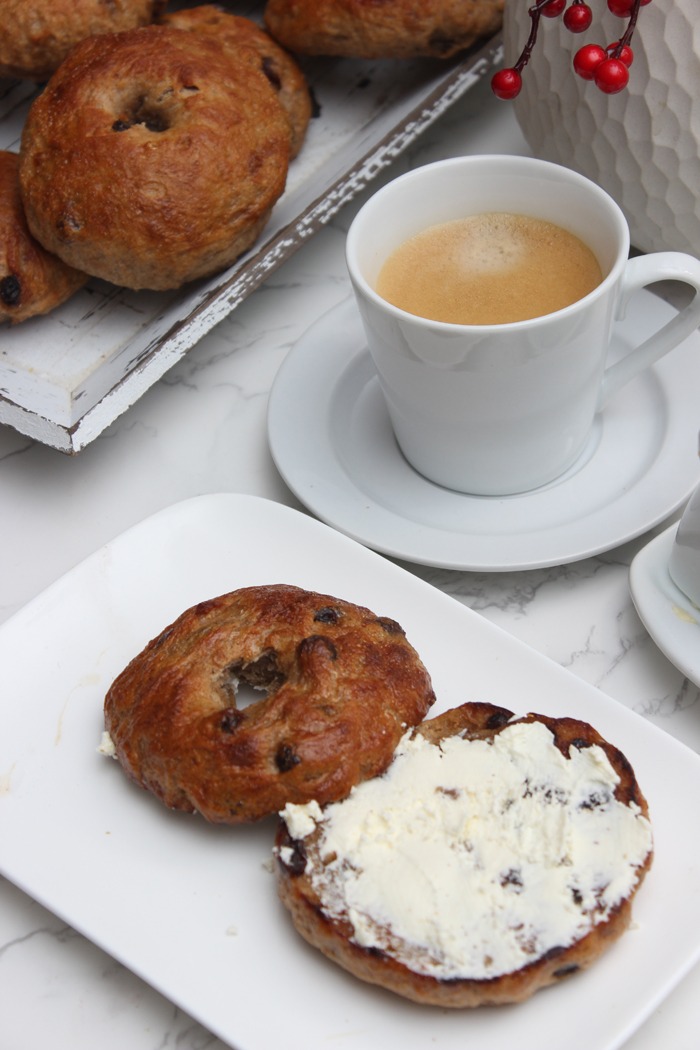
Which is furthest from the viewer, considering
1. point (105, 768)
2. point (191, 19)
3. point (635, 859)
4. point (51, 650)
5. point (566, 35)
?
point (191, 19)

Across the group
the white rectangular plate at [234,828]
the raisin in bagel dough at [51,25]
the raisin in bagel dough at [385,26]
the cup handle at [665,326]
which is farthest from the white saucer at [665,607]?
the raisin in bagel dough at [51,25]

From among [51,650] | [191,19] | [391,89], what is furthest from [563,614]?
[191,19]

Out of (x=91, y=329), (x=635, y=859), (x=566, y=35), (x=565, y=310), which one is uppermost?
(x=566, y=35)

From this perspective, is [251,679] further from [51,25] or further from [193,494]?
[51,25]

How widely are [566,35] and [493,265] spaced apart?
1.19 feet

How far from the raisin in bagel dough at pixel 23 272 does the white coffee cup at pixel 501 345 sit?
539 mm

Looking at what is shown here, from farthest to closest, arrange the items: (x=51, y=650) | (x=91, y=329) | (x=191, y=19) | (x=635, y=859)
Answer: (x=191, y=19)
(x=91, y=329)
(x=51, y=650)
(x=635, y=859)

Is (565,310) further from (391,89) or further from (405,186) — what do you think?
(391,89)

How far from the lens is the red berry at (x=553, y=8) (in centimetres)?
144

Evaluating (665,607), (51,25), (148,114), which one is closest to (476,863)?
(665,607)

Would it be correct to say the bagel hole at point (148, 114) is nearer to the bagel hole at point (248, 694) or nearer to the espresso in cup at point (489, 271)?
the espresso in cup at point (489, 271)

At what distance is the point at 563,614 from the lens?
1.41 m

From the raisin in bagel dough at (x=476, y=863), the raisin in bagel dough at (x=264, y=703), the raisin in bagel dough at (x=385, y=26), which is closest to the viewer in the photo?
the raisin in bagel dough at (x=476, y=863)

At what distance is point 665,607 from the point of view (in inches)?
51.3
